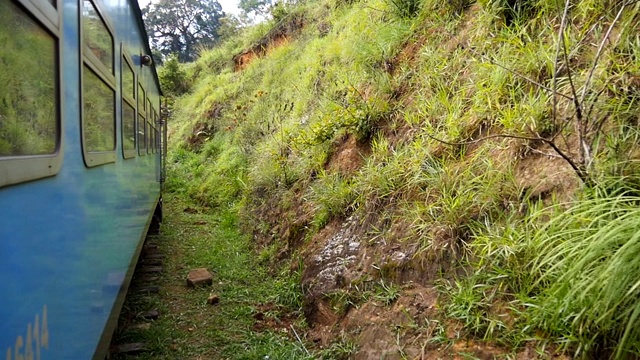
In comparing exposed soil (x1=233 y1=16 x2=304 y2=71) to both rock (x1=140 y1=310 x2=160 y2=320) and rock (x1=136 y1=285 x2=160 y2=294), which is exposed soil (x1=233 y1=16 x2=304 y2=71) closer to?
rock (x1=136 y1=285 x2=160 y2=294)

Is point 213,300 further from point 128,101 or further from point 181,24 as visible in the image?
point 181,24

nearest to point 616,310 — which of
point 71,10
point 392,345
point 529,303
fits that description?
point 529,303

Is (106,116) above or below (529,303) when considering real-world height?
above

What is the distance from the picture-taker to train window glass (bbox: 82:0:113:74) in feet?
5.97

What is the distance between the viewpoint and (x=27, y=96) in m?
1.17

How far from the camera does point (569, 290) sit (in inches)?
67.6

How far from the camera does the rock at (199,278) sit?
13.7ft

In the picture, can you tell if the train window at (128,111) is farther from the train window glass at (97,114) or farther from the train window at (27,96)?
the train window at (27,96)

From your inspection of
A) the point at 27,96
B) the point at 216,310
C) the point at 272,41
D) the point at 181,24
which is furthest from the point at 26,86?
the point at 181,24

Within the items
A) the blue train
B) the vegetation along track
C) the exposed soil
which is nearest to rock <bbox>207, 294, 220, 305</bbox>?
the vegetation along track

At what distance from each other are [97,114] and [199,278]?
8.61 ft

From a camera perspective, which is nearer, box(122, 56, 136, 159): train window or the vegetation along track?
box(122, 56, 136, 159): train window

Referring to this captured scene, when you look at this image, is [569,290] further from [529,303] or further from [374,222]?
[374,222]

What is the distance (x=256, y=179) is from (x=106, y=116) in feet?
14.5
